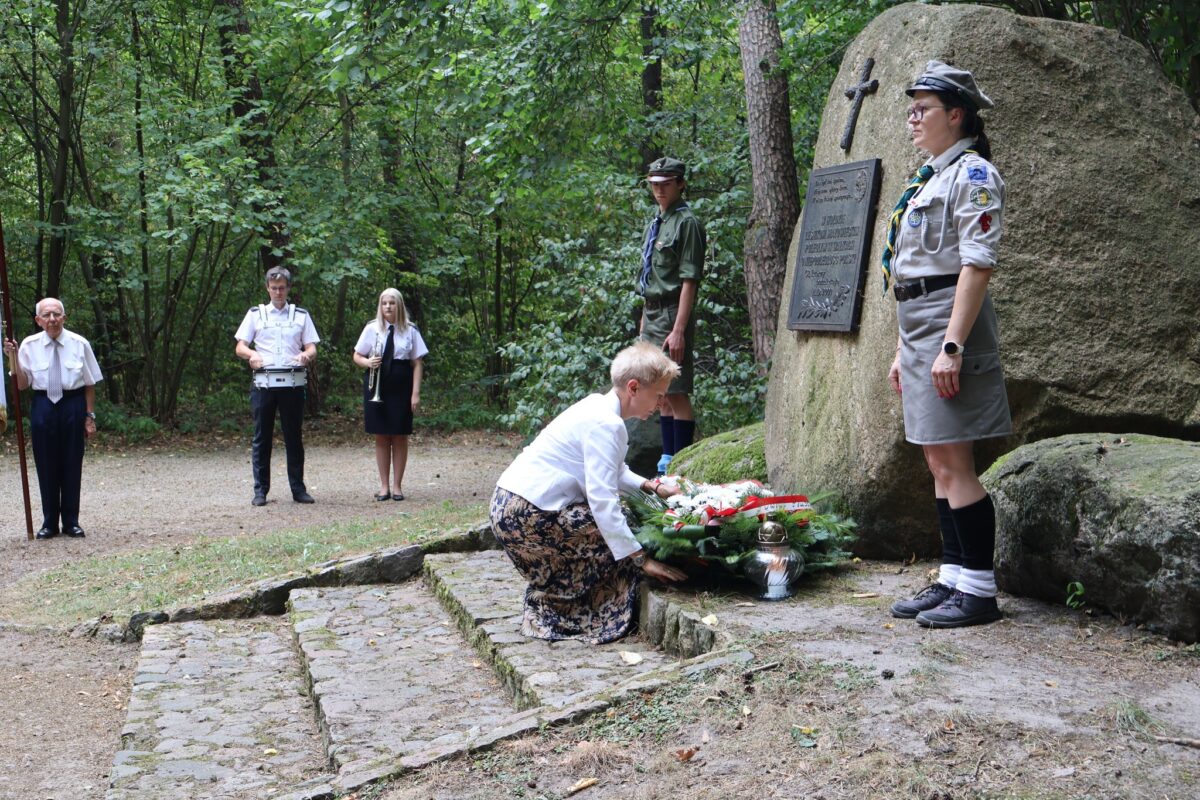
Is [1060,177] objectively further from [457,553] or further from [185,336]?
[185,336]

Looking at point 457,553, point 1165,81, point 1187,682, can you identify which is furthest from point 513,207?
point 1187,682

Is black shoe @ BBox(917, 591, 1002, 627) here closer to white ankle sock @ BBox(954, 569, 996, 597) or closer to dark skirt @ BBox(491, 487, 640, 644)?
white ankle sock @ BBox(954, 569, 996, 597)

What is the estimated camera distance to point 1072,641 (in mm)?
4086

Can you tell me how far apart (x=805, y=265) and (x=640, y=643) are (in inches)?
98.3

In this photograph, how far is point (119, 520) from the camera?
10203 millimetres

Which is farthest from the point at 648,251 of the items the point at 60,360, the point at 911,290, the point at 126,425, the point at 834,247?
the point at 126,425

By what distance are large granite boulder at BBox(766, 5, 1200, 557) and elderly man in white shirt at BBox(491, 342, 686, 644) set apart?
1.27 meters

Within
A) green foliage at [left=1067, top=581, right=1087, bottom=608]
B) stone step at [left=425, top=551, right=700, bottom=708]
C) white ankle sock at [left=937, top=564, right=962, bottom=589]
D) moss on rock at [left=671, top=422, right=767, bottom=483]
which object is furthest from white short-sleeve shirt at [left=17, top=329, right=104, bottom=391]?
A: green foliage at [left=1067, top=581, right=1087, bottom=608]

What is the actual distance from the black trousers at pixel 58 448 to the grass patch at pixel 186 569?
3.75 feet

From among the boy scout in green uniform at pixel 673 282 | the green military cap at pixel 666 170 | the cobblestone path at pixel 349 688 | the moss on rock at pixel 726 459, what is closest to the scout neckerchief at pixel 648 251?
the boy scout in green uniform at pixel 673 282

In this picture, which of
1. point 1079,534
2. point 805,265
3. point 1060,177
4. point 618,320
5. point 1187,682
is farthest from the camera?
point 618,320

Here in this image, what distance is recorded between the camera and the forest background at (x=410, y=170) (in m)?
9.61

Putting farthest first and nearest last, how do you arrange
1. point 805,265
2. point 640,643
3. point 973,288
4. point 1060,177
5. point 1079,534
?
1. point 805,265
2. point 1060,177
3. point 640,643
4. point 1079,534
5. point 973,288

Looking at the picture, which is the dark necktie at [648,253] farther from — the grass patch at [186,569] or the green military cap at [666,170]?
the grass patch at [186,569]
